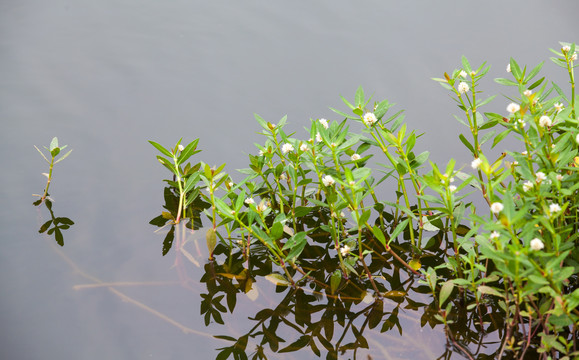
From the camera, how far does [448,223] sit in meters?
2.56

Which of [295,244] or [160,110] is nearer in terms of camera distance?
[295,244]

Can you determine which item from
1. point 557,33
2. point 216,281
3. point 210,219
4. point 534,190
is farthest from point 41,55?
point 557,33

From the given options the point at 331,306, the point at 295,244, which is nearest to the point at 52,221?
the point at 295,244

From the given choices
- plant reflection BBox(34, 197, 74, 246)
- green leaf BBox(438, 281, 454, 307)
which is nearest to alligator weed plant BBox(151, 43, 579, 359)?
green leaf BBox(438, 281, 454, 307)

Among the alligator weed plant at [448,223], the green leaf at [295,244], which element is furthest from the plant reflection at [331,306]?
the green leaf at [295,244]

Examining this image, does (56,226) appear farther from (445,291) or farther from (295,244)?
(445,291)

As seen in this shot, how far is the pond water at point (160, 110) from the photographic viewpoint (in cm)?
212

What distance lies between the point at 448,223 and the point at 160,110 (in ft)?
5.17

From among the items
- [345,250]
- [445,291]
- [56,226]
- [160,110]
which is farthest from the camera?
[160,110]

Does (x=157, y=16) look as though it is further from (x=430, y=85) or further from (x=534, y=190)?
(x=534, y=190)

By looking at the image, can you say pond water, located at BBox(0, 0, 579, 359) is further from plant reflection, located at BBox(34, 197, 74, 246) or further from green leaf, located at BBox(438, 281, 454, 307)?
green leaf, located at BBox(438, 281, 454, 307)

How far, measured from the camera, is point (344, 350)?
79.7 inches

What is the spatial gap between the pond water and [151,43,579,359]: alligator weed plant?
134mm

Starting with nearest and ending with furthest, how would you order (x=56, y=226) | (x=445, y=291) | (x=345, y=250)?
(x=445, y=291)
(x=345, y=250)
(x=56, y=226)
